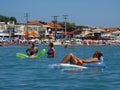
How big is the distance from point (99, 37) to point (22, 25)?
91.6 feet

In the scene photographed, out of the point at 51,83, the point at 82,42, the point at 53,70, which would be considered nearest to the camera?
the point at 51,83

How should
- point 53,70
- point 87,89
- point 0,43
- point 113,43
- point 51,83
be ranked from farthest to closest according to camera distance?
point 113,43 → point 0,43 → point 53,70 → point 51,83 → point 87,89

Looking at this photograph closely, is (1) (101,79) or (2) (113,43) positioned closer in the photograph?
(1) (101,79)

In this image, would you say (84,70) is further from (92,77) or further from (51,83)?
(51,83)

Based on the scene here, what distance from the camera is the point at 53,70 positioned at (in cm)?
1802

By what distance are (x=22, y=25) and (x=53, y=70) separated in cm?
13586

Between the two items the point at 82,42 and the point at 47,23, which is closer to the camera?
the point at 82,42

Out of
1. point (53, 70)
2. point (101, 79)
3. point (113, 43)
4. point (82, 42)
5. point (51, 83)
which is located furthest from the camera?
point (113, 43)

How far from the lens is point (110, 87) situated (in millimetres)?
12500

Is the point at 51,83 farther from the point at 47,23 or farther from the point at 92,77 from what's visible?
the point at 47,23

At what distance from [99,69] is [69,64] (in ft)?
4.70

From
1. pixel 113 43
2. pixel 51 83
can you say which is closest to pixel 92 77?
pixel 51 83

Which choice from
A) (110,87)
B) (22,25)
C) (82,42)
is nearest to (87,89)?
(110,87)

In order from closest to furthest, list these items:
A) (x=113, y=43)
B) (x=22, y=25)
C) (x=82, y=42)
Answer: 1. (x=82, y=42)
2. (x=113, y=43)
3. (x=22, y=25)
